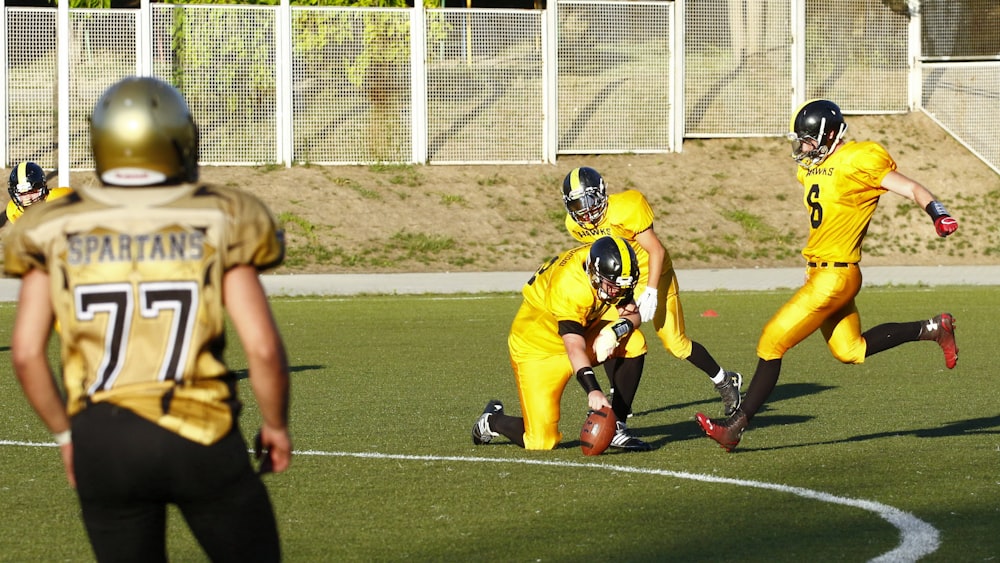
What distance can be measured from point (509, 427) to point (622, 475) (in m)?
1.07

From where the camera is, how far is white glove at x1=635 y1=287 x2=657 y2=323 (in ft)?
29.6

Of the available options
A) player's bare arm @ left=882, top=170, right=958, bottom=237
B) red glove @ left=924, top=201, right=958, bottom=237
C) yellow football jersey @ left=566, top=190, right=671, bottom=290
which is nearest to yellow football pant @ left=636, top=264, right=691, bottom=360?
yellow football jersey @ left=566, top=190, right=671, bottom=290

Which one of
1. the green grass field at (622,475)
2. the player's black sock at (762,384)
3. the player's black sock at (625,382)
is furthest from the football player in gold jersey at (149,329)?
the player's black sock at (625,382)

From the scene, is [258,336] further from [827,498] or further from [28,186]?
[28,186]

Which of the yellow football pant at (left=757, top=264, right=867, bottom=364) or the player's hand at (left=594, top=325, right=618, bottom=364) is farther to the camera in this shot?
the yellow football pant at (left=757, top=264, right=867, bottom=364)

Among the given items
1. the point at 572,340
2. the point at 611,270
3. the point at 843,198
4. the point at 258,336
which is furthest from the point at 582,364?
the point at 258,336

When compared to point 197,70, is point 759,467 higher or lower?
lower

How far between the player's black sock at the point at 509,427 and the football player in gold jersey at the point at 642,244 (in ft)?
2.19

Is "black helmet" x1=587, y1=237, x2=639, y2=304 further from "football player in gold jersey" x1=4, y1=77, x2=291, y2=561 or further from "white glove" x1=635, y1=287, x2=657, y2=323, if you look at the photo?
"football player in gold jersey" x1=4, y1=77, x2=291, y2=561

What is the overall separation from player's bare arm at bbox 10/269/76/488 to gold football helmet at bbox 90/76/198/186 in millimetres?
291

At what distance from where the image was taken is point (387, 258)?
23.5 metres

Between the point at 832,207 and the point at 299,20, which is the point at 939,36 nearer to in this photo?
the point at 299,20

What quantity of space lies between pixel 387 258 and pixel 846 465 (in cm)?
1638

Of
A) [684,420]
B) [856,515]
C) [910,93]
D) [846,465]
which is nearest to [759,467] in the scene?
[846,465]
